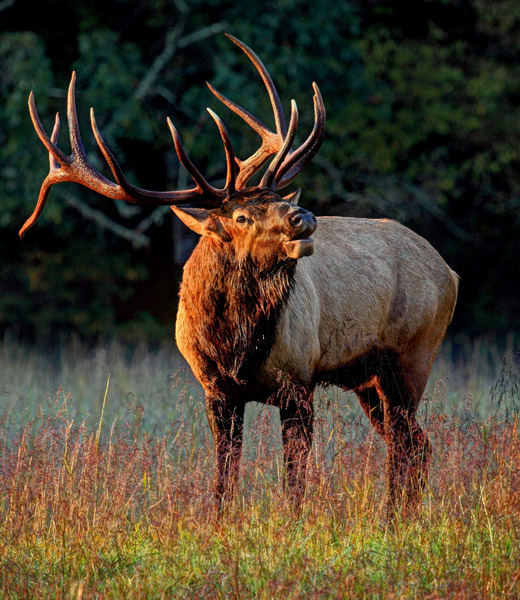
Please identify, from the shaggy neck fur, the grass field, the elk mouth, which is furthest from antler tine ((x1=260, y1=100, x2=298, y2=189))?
the grass field

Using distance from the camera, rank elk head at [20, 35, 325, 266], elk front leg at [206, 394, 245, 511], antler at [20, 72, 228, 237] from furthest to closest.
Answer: elk front leg at [206, 394, 245, 511], antler at [20, 72, 228, 237], elk head at [20, 35, 325, 266]

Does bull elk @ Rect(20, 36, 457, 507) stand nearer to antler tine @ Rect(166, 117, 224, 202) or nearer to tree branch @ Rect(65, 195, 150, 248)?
antler tine @ Rect(166, 117, 224, 202)

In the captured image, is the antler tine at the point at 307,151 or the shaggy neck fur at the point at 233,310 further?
the antler tine at the point at 307,151

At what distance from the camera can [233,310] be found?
5.27 m

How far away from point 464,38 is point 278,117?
38.4ft

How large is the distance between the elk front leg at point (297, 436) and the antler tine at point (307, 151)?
1.23m

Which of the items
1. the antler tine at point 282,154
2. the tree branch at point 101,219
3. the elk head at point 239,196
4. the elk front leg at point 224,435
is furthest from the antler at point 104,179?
the tree branch at point 101,219

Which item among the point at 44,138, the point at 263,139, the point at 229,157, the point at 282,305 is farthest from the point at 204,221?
the point at 44,138

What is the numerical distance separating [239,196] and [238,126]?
8.05 metres

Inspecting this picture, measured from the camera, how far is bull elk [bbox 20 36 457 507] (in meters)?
5.12

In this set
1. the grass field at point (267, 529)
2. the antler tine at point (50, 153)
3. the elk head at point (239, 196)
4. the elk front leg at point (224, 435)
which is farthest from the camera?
the antler tine at point (50, 153)

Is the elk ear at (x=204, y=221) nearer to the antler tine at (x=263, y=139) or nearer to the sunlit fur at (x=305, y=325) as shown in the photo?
the sunlit fur at (x=305, y=325)

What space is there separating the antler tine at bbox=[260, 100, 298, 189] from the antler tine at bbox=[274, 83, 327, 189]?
A: 0.13 feet

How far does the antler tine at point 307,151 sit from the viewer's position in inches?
211
